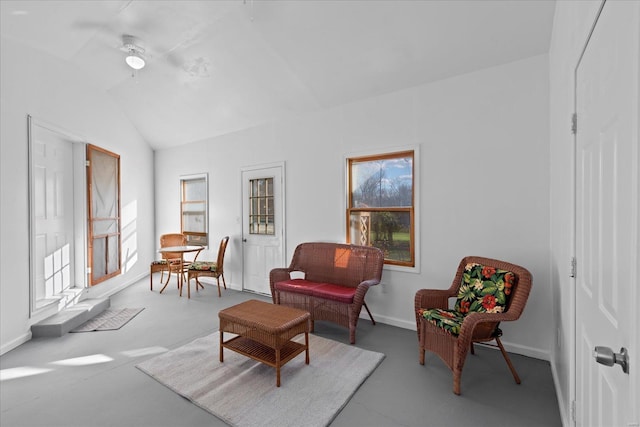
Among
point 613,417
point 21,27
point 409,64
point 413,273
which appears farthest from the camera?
point 413,273

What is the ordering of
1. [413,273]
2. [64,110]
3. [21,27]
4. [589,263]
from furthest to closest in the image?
[64,110], [413,273], [21,27], [589,263]

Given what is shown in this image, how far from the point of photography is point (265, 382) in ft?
7.88

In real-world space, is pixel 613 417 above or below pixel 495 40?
below

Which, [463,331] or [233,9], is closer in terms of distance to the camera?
[463,331]

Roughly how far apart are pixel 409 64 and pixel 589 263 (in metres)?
2.63

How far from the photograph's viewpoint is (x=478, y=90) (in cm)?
308

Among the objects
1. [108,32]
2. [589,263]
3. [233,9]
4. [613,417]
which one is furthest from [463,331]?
[108,32]

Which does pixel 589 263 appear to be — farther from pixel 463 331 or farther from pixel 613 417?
pixel 463 331

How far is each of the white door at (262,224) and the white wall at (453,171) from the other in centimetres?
24

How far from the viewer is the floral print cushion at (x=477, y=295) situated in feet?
7.98

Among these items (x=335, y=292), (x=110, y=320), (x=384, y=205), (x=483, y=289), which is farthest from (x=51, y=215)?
(x=483, y=289)

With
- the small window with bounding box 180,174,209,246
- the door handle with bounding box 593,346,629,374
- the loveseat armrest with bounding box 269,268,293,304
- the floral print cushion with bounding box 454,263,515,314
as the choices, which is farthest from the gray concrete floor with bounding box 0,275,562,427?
the small window with bounding box 180,174,209,246

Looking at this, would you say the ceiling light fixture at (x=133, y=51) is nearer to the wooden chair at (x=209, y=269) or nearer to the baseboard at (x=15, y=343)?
the wooden chair at (x=209, y=269)

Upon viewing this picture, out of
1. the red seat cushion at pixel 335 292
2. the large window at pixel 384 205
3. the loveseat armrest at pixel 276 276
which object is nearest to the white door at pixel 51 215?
the loveseat armrest at pixel 276 276
